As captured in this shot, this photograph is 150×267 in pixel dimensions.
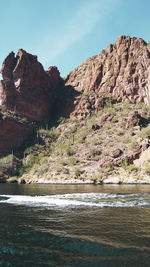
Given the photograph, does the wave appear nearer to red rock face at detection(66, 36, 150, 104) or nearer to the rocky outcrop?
red rock face at detection(66, 36, 150, 104)

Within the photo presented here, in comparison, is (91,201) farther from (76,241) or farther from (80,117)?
(80,117)

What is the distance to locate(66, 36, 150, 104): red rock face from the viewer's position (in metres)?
95.1

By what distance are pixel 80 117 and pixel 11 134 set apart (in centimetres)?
3070

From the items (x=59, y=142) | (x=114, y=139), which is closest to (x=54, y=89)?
(x=59, y=142)

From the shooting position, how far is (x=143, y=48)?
10094cm

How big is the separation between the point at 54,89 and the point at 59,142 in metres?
41.6

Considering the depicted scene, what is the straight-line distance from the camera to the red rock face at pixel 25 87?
102 m

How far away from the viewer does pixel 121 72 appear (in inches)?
3984

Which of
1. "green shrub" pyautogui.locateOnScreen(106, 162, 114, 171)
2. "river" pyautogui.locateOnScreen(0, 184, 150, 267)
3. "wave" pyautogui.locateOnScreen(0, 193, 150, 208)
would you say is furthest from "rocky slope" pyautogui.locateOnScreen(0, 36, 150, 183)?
"river" pyautogui.locateOnScreen(0, 184, 150, 267)

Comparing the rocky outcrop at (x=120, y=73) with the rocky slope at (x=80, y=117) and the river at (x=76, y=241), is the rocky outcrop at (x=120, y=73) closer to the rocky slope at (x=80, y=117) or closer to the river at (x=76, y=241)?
the rocky slope at (x=80, y=117)

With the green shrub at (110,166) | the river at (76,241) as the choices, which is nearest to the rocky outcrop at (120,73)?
the green shrub at (110,166)

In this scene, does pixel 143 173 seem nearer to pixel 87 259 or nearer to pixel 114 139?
pixel 114 139

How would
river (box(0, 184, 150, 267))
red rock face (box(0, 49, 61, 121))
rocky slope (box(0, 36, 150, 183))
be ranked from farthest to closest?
red rock face (box(0, 49, 61, 121)) → rocky slope (box(0, 36, 150, 183)) → river (box(0, 184, 150, 267))

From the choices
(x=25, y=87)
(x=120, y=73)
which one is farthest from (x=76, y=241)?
(x=25, y=87)
